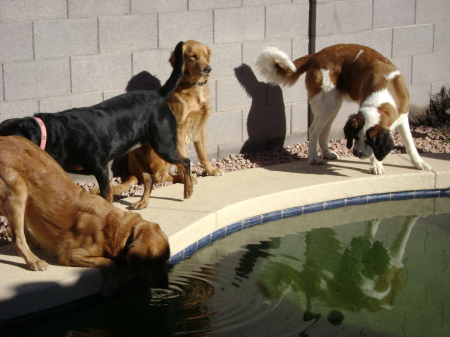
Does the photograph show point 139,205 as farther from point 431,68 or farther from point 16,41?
point 431,68

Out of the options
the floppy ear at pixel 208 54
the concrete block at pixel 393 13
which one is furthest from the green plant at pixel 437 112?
the floppy ear at pixel 208 54

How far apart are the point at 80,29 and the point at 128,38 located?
1.65 feet

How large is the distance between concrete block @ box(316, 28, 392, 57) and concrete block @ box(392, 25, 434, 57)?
0.13 meters

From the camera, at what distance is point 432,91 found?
356 inches

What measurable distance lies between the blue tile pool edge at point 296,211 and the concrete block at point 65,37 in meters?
2.19

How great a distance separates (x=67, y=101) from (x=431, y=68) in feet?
16.8

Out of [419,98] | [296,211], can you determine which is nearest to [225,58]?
[296,211]

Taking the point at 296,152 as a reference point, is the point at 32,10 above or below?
above

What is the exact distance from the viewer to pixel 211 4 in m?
6.84

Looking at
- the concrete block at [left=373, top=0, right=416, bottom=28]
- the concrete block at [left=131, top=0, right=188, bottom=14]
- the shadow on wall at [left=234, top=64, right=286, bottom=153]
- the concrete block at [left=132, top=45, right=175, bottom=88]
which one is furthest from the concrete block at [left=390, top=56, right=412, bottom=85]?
the concrete block at [left=132, top=45, right=175, bottom=88]

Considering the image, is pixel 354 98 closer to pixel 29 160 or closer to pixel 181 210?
pixel 181 210

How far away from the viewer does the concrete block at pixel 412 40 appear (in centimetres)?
846

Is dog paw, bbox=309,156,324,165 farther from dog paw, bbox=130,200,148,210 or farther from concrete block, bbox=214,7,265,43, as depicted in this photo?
dog paw, bbox=130,200,148,210

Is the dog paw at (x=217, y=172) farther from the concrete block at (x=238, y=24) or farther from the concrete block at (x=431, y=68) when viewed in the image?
the concrete block at (x=431, y=68)
